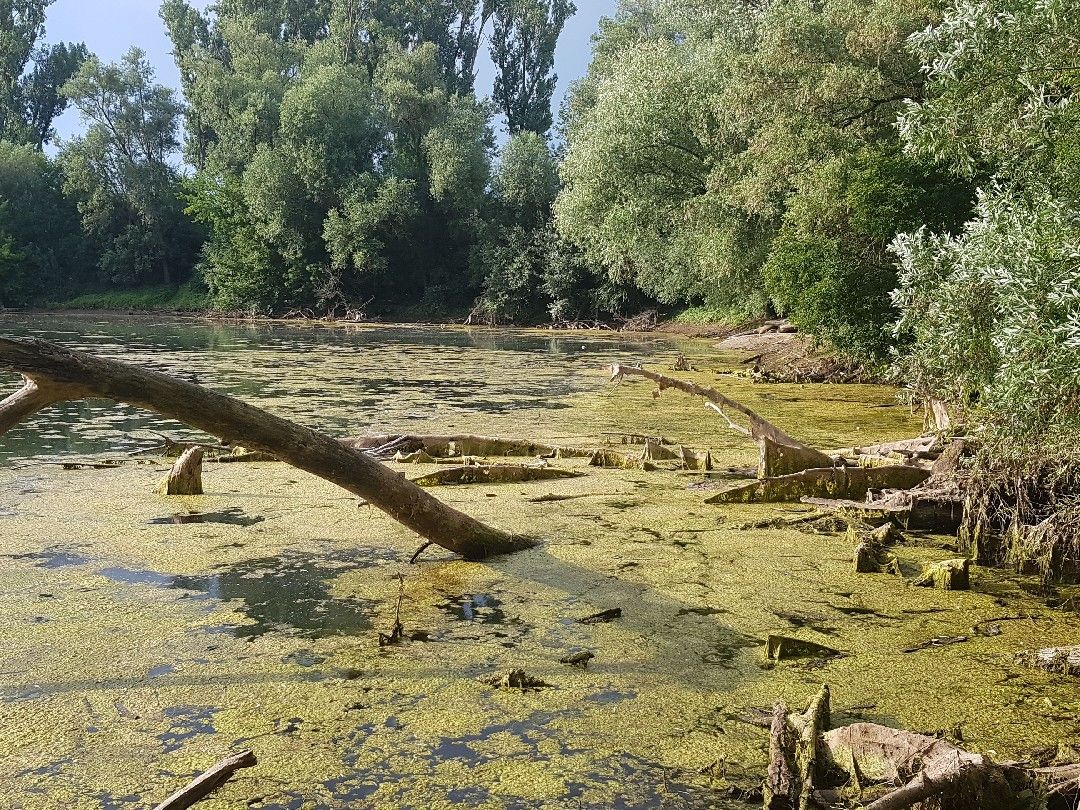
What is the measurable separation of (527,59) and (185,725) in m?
61.3

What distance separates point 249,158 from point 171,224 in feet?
29.9

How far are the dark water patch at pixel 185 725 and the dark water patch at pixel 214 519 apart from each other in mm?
3086

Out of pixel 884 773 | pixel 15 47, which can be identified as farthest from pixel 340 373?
pixel 15 47

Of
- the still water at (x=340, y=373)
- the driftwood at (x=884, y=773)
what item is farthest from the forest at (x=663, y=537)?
the still water at (x=340, y=373)

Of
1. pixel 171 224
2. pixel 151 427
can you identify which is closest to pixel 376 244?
pixel 171 224

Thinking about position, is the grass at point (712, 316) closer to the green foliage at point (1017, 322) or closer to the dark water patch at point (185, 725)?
the green foliage at point (1017, 322)

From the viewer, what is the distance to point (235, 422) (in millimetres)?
4871

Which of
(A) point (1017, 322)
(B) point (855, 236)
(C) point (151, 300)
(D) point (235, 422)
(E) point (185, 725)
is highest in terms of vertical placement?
(B) point (855, 236)

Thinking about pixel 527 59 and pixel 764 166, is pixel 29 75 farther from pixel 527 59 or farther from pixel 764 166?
pixel 764 166

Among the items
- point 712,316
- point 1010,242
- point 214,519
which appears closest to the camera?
point 1010,242

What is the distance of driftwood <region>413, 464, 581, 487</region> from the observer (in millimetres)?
8242

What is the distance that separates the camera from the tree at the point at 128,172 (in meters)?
51.1

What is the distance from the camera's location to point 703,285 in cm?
2705

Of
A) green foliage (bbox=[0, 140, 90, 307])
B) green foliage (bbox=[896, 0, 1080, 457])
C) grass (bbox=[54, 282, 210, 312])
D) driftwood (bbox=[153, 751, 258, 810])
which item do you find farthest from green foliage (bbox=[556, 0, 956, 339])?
green foliage (bbox=[0, 140, 90, 307])
